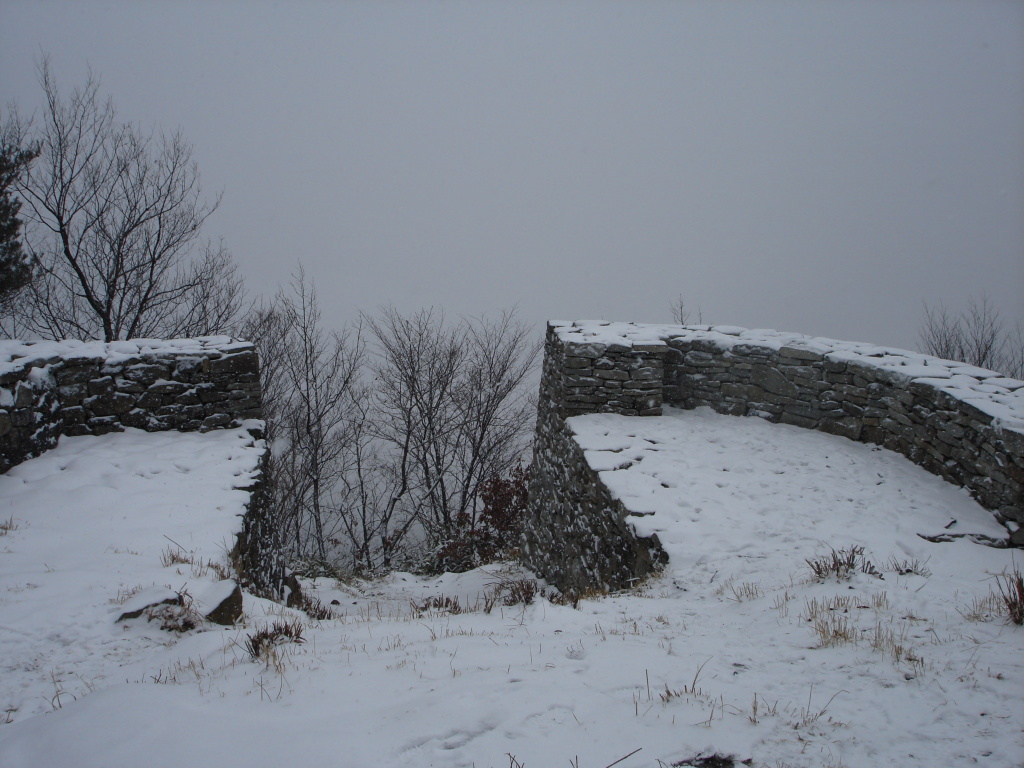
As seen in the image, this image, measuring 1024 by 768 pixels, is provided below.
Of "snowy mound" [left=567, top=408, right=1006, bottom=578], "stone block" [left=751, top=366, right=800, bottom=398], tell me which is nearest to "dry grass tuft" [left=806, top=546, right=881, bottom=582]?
"snowy mound" [left=567, top=408, right=1006, bottom=578]

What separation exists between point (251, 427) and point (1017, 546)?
24.7 feet

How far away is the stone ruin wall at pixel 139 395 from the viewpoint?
16.7ft

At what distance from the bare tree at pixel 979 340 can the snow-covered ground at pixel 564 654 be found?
13232mm

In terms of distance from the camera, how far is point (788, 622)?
2943 millimetres

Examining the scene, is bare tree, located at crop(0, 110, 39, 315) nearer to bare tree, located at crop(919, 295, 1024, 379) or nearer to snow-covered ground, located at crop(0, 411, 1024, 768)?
snow-covered ground, located at crop(0, 411, 1024, 768)

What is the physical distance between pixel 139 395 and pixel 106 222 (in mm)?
7948

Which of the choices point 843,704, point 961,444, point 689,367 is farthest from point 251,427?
point 961,444

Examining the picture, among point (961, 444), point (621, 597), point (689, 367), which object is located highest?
point (689, 367)

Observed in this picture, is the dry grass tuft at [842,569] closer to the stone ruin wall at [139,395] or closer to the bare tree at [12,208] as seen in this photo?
the stone ruin wall at [139,395]

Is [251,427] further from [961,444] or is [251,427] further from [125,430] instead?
[961,444]

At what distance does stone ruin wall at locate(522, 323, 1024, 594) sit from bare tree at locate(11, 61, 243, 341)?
30.6ft

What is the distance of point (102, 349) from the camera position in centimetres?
598

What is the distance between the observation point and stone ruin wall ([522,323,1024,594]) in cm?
473

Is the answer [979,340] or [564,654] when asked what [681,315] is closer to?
[979,340]
